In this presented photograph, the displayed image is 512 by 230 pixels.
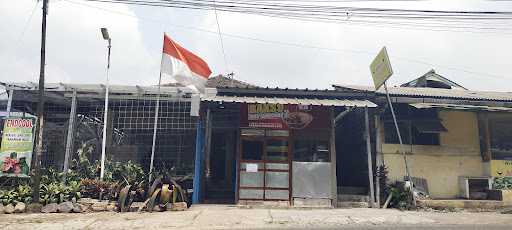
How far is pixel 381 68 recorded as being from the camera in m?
13.2

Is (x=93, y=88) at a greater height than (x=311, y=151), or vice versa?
(x=93, y=88)

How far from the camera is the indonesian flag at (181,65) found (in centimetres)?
1338

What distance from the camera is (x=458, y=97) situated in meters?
15.0

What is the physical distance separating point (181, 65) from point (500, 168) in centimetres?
1165

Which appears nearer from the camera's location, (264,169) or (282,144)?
(264,169)

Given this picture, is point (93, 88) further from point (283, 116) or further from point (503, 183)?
point (503, 183)

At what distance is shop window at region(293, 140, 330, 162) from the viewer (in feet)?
43.8

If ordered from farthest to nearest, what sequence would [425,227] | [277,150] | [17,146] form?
[277,150] → [17,146] → [425,227]

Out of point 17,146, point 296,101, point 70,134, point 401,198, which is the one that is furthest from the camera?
point 70,134

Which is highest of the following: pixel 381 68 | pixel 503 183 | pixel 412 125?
pixel 381 68

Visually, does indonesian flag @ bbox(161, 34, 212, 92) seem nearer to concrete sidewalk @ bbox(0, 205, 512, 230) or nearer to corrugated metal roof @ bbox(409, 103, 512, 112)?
concrete sidewalk @ bbox(0, 205, 512, 230)

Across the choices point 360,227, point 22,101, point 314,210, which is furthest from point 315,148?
point 22,101

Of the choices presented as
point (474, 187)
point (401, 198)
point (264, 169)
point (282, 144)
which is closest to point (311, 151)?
point (282, 144)

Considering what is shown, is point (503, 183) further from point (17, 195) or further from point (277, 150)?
point (17, 195)
